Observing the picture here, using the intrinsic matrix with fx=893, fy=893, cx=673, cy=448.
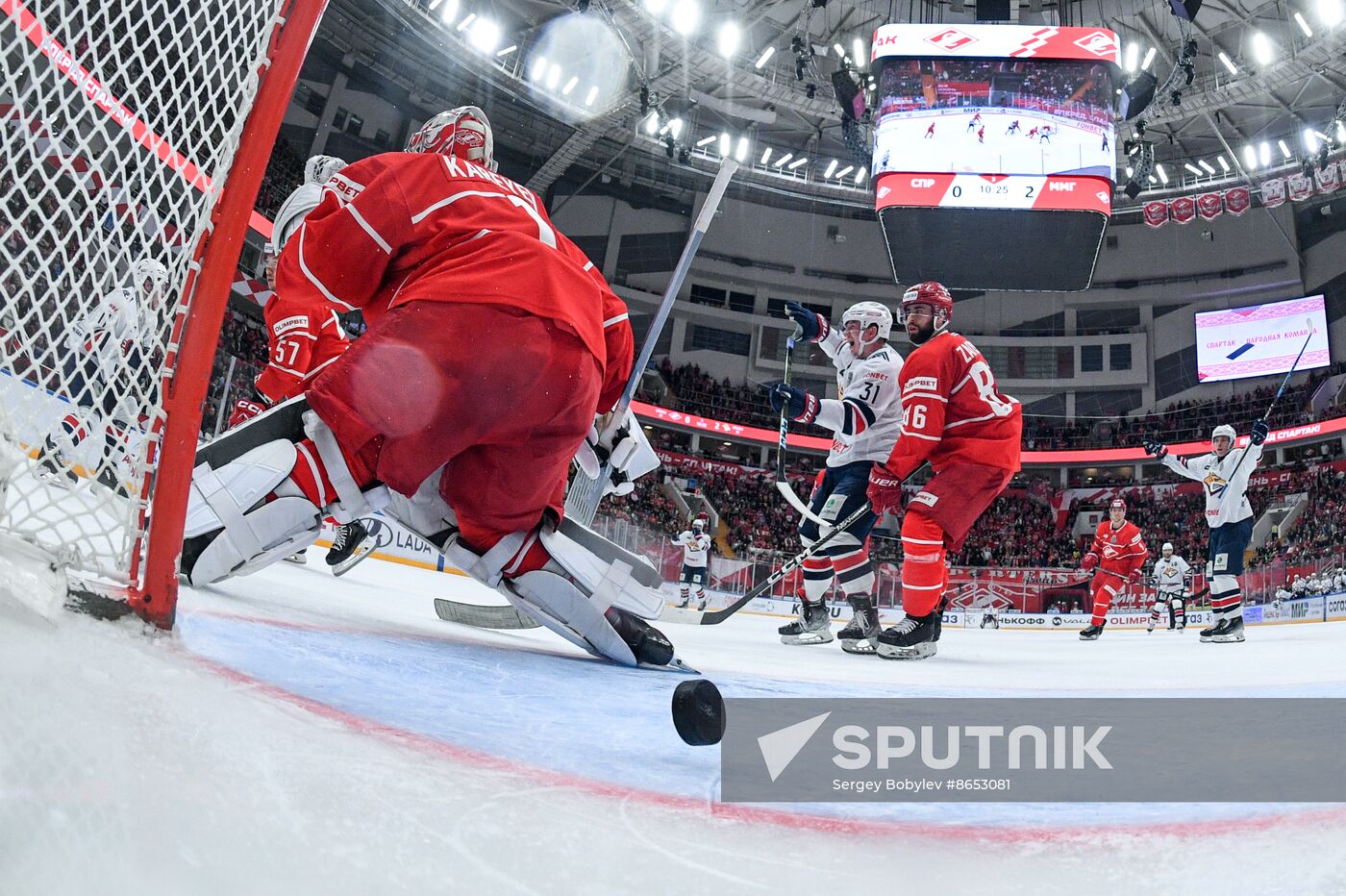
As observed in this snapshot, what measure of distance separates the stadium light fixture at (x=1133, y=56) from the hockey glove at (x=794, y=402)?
15.9m

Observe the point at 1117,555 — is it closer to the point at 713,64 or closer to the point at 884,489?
the point at 884,489

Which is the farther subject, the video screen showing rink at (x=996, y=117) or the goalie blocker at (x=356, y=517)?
the video screen showing rink at (x=996, y=117)

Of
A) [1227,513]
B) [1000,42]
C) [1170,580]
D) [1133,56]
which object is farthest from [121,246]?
[1133,56]

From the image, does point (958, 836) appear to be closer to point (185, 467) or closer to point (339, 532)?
point (185, 467)

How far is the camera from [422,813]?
736mm

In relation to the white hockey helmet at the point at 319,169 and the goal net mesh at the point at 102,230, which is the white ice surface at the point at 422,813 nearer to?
the goal net mesh at the point at 102,230

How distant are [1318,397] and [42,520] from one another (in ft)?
79.4

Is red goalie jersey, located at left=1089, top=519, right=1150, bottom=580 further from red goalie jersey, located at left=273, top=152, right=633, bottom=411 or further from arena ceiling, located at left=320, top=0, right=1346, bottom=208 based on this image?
arena ceiling, located at left=320, top=0, right=1346, bottom=208

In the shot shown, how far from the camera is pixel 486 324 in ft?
5.22

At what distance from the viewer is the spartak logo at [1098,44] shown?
11928mm

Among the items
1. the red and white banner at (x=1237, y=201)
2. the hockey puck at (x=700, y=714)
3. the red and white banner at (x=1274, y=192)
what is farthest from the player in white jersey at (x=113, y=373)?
the red and white banner at (x=1274, y=192)

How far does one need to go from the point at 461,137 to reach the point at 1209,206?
19.4 meters

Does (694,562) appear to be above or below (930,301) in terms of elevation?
below

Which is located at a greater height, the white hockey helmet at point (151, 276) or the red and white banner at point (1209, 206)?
the red and white banner at point (1209, 206)
